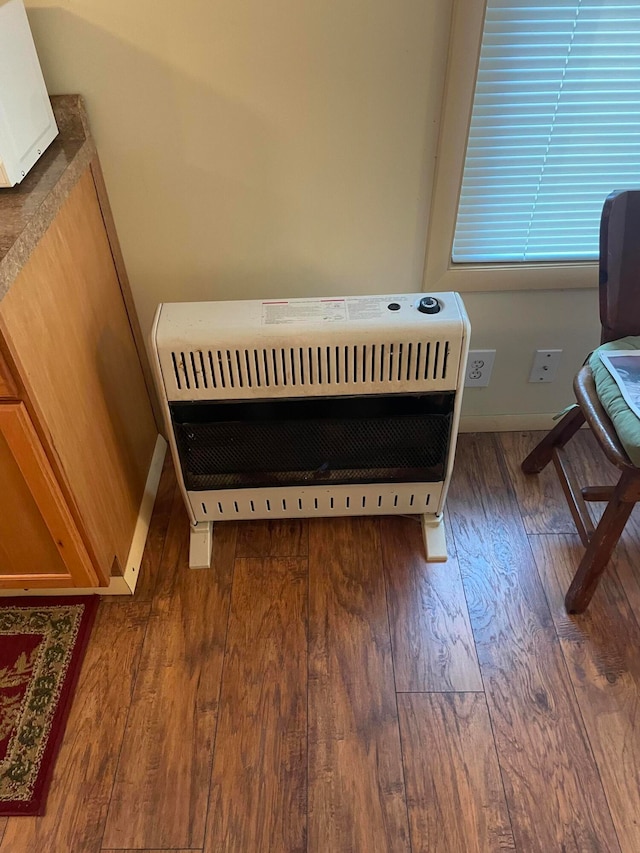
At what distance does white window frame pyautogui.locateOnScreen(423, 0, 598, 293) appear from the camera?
1201 millimetres

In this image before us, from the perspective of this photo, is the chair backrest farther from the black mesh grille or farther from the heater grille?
the heater grille

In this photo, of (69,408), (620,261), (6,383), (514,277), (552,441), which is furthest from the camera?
(552,441)

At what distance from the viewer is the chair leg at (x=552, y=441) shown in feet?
5.22

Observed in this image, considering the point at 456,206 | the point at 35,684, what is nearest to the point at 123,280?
the point at 456,206

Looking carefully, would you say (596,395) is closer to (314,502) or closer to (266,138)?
(314,502)

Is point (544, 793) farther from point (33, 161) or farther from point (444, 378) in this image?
point (33, 161)

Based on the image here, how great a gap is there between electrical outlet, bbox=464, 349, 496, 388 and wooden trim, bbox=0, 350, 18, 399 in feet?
3.68

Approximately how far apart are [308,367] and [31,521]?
2.04ft

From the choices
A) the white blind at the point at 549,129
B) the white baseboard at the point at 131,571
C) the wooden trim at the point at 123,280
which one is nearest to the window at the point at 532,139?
the white blind at the point at 549,129

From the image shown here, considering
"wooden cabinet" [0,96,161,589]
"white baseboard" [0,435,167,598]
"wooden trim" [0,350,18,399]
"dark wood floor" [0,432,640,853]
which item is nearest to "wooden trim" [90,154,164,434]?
"wooden cabinet" [0,96,161,589]

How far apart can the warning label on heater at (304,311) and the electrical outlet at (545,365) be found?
70cm

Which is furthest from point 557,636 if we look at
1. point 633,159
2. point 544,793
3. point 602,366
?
point 633,159

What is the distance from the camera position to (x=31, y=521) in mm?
1242

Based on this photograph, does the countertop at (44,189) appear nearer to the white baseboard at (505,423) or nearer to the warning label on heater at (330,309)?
the warning label on heater at (330,309)
